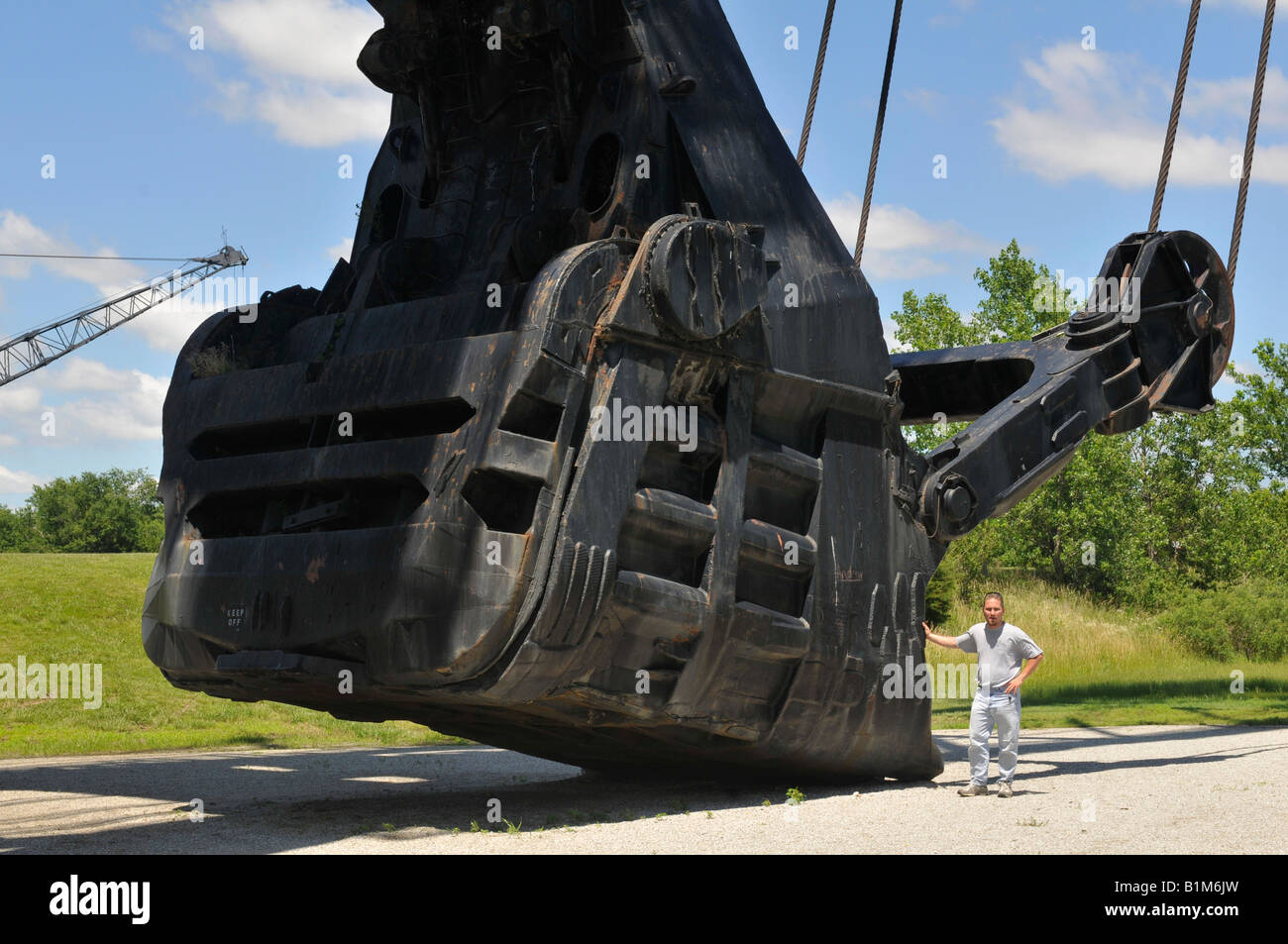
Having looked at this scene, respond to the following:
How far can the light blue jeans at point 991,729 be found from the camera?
9.56 meters

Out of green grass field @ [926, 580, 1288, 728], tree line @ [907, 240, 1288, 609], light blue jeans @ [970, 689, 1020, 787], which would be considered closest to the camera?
light blue jeans @ [970, 689, 1020, 787]

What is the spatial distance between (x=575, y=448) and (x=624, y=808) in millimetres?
2778

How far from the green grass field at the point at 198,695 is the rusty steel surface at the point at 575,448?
7.10m

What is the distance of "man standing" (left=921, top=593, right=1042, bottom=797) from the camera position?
377 inches

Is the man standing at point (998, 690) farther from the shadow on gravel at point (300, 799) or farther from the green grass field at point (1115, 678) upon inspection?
the green grass field at point (1115, 678)

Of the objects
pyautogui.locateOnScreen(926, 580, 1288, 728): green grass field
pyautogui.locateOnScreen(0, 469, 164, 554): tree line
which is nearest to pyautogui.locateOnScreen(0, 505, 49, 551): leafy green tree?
pyautogui.locateOnScreen(0, 469, 164, 554): tree line

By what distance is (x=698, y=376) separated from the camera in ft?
27.2

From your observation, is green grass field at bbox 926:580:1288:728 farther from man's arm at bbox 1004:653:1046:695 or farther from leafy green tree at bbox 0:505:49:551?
leafy green tree at bbox 0:505:49:551

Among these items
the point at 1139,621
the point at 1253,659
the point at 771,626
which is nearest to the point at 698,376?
the point at 771,626

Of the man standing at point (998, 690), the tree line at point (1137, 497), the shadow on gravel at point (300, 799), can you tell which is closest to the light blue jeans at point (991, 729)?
the man standing at point (998, 690)

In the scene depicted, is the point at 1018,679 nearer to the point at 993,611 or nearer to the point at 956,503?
the point at 993,611

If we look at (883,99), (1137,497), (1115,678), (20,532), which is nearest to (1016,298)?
(1137,497)

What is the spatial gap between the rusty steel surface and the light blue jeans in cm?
58

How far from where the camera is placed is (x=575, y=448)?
7.68m
